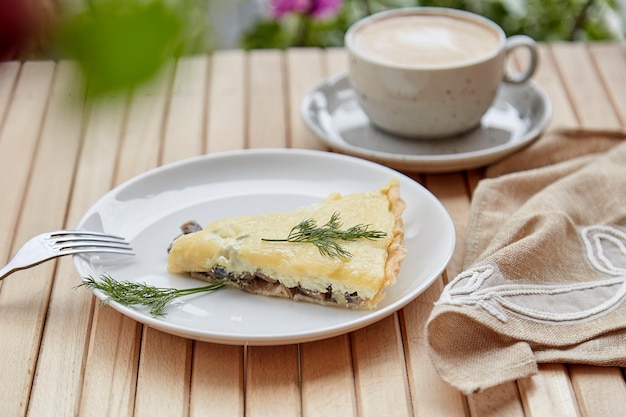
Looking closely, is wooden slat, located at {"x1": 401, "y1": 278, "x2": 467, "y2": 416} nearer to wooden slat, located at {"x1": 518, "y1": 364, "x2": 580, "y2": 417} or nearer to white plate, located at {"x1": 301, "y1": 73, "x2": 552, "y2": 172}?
wooden slat, located at {"x1": 518, "y1": 364, "x2": 580, "y2": 417}

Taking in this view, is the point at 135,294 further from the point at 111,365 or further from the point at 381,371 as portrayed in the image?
the point at 381,371

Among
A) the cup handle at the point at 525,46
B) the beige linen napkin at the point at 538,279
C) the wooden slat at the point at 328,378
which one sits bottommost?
the wooden slat at the point at 328,378

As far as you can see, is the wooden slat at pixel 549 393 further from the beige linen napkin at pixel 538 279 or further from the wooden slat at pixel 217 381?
the wooden slat at pixel 217 381

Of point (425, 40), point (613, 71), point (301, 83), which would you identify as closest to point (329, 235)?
point (425, 40)

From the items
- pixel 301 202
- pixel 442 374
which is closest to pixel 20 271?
pixel 301 202

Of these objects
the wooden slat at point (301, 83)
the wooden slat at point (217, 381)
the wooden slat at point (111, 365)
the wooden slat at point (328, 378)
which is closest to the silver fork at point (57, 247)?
the wooden slat at point (111, 365)

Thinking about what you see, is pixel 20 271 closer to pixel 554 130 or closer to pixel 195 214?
pixel 195 214

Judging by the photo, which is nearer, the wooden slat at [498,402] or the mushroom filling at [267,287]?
the wooden slat at [498,402]
